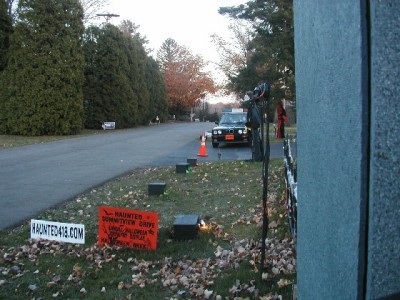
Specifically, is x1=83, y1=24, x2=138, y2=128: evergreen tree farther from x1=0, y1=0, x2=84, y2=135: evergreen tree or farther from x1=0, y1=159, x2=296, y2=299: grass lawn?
x1=0, y1=159, x2=296, y2=299: grass lawn

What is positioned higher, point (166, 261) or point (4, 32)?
point (4, 32)

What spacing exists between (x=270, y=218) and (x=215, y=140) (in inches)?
543

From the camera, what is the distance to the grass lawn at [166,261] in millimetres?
4160

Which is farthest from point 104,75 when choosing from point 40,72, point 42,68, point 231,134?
point 231,134

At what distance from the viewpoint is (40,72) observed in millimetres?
28531

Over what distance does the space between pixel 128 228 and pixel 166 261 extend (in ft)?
2.36

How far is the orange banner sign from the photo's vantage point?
5.28m

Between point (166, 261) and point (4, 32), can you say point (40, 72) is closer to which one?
point (4, 32)

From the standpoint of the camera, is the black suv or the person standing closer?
the black suv

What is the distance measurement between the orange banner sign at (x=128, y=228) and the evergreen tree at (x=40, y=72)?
81.8ft

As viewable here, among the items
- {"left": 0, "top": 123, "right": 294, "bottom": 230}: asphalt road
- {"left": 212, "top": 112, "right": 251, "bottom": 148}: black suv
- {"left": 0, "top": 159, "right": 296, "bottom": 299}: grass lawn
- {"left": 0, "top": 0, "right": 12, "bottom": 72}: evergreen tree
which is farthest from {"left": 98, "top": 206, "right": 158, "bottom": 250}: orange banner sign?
{"left": 0, "top": 0, "right": 12, "bottom": 72}: evergreen tree

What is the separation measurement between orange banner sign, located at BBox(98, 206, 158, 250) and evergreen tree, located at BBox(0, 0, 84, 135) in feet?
81.8

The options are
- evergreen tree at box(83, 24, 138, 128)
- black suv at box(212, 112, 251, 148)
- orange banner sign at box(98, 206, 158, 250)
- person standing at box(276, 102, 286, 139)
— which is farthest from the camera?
evergreen tree at box(83, 24, 138, 128)

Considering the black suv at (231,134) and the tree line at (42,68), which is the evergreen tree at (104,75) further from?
the black suv at (231,134)
